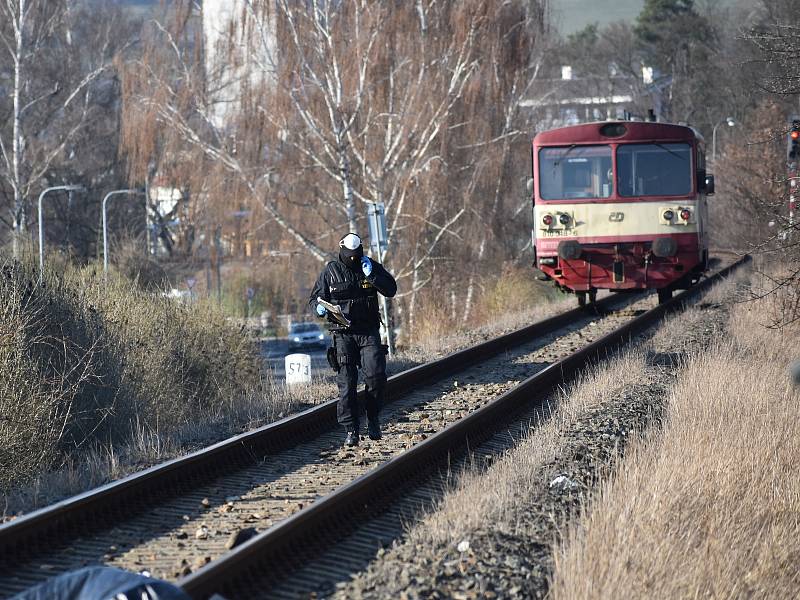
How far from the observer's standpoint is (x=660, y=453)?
8.31m

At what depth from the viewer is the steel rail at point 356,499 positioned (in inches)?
229

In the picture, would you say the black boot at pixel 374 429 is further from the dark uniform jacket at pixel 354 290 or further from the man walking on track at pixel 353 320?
the dark uniform jacket at pixel 354 290

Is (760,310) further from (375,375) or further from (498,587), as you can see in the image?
(498,587)

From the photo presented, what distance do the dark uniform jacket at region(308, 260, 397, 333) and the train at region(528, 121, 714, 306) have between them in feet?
34.3

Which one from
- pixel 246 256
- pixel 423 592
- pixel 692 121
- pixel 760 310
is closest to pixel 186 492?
pixel 423 592

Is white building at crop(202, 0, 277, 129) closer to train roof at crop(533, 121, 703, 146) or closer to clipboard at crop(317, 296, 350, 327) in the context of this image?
train roof at crop(533, 121, 703, 146)

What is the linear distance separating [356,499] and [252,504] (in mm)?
783

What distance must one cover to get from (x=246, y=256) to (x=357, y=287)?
22.4m

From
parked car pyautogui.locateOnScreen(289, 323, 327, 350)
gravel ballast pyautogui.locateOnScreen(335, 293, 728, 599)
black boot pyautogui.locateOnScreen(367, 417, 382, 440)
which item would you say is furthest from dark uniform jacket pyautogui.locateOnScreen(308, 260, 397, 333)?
parked car pyautogui.locateOnScreen(289, 323, 327, 350)

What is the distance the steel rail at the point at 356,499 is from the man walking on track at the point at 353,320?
781mm

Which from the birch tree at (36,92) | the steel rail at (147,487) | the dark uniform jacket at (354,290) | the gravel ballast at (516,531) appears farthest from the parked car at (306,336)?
the dark uniform jacket at (354,290)

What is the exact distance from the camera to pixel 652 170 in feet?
65.1

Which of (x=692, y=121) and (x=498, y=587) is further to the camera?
(x=692, y=121)

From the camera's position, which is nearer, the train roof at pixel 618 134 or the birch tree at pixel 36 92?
the train roof at pixel 618 134
